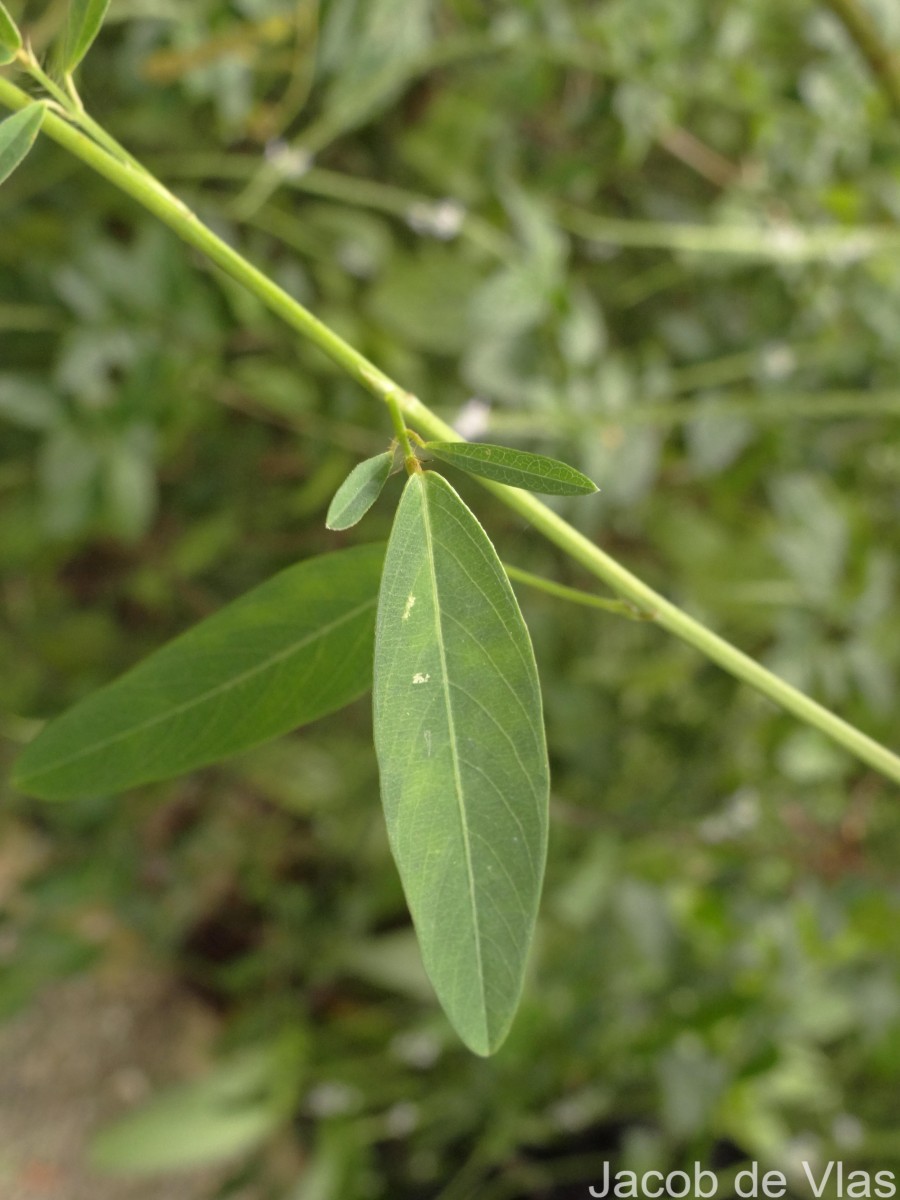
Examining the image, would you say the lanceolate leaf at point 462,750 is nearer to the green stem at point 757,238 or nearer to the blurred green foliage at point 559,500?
the blurred green foliage at point 559,500

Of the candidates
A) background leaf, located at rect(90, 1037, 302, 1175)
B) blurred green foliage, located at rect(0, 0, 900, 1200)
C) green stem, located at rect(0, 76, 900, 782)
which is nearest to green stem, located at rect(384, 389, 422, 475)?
green stem, located at rect(0, 76, 900, 782)

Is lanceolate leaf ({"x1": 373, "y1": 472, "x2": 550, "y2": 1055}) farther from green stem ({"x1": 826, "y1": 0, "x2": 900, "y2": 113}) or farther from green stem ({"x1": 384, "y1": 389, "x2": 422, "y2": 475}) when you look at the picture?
green stem ({"x1": 826, "y1": 0, "x2": 900, "y2": 113})

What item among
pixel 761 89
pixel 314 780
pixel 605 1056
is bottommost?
pixel 605 1056

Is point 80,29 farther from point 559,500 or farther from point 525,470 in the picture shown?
point 559,500

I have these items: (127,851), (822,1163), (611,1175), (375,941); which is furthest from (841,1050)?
(127,851)

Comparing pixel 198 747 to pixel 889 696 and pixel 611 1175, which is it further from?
pixel 611 1175

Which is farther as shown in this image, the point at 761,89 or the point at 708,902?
the point at 708,902
